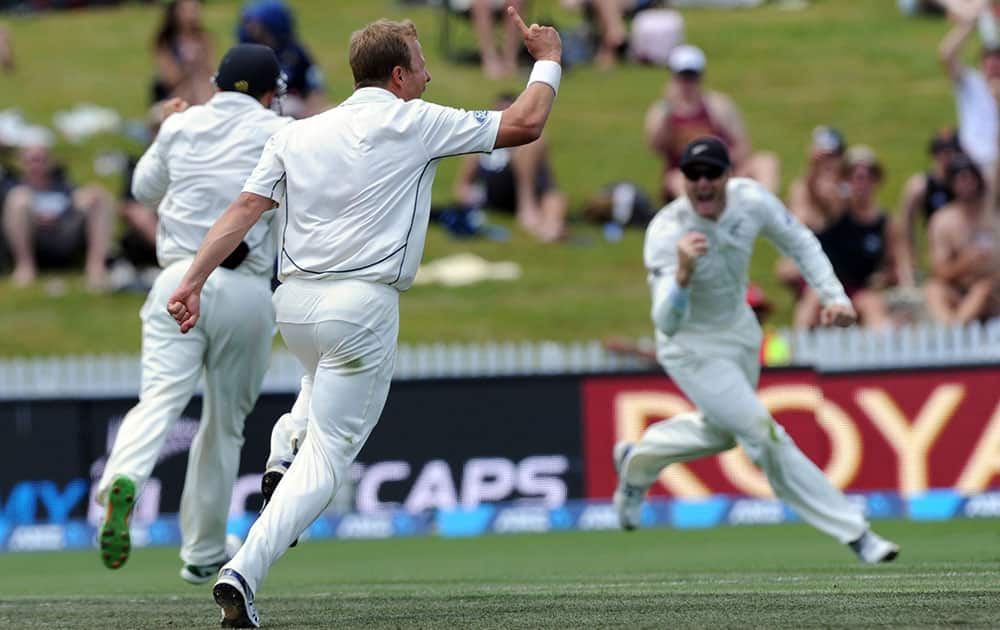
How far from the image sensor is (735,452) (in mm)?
14898

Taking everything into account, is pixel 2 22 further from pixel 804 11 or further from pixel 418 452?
pixel 418 452

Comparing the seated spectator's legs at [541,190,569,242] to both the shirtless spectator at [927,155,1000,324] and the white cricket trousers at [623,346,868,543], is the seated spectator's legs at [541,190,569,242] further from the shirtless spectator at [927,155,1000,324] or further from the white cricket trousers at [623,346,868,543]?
the white cricket trousers at [623,346,868,543]

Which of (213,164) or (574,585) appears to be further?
(213,164)

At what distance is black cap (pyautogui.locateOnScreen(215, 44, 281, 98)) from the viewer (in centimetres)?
936

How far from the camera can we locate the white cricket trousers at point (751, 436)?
10164mm

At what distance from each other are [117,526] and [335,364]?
7.39ft

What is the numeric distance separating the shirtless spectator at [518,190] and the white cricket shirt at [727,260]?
9890mm

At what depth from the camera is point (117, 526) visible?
8.77 m

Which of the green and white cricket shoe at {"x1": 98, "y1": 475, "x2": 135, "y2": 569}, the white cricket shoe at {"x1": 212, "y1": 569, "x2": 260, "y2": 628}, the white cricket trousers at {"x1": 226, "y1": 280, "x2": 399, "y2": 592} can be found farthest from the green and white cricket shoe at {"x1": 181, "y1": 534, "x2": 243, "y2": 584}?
the white cricket shoe at {"x1": 212, "y1": 569, "x2": 260, "y2": 628}

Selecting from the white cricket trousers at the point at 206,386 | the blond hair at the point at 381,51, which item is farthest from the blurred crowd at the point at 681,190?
the blond hair at the point at 381,51

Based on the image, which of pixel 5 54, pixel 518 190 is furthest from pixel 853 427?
pixel 5 54

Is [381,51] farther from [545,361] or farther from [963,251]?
[963,251]

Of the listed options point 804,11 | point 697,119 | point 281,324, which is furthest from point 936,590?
point 804,11

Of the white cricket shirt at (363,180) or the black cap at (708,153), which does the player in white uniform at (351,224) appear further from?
the black cap at (708,153)
